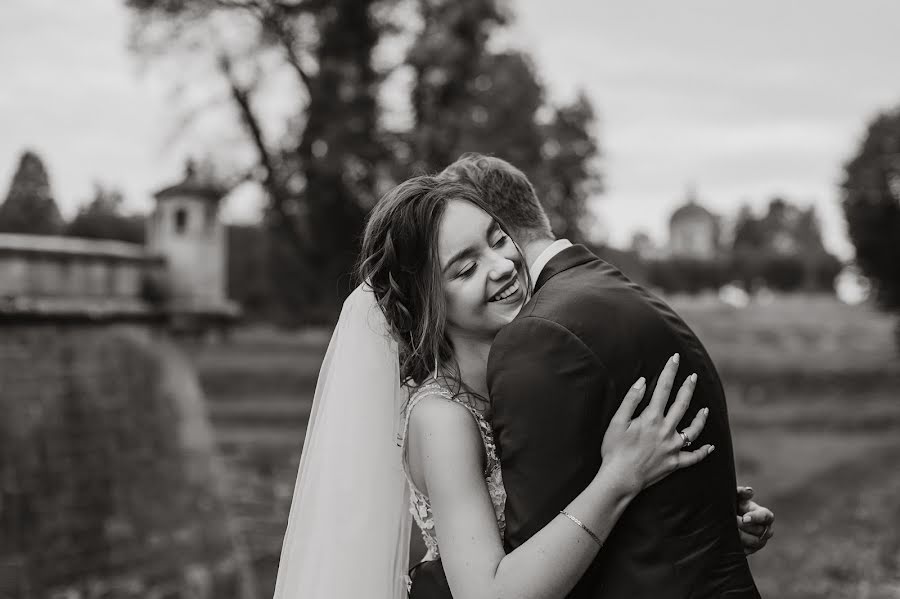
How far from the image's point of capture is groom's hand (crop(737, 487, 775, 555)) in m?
2.39

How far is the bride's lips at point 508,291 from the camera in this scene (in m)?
2.27

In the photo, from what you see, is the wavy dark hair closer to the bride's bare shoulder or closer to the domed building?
the bride's bare shoulder

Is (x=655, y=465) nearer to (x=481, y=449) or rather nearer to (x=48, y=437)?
(x=481, y=449)

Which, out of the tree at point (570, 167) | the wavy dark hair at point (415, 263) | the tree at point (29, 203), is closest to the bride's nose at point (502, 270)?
the wavy dark hair at point (415, 263)

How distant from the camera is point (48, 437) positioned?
10.2 m

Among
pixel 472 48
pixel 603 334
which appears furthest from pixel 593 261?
pixel 472 48

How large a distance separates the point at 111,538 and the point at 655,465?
10051mm

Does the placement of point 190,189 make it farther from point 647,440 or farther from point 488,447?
point 647,440

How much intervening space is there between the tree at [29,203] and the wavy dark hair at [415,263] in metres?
9.19

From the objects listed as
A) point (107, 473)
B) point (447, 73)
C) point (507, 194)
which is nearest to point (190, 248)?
point (107, 473)

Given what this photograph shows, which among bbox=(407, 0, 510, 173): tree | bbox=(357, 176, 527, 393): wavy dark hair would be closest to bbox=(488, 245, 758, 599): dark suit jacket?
bbox=(357, 176, 527, 393): wavy dark hair

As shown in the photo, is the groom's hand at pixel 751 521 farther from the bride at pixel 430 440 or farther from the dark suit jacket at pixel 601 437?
the bride at pixel 430 440

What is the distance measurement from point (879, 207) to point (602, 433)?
2868 centimetres

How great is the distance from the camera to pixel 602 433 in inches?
79.2
